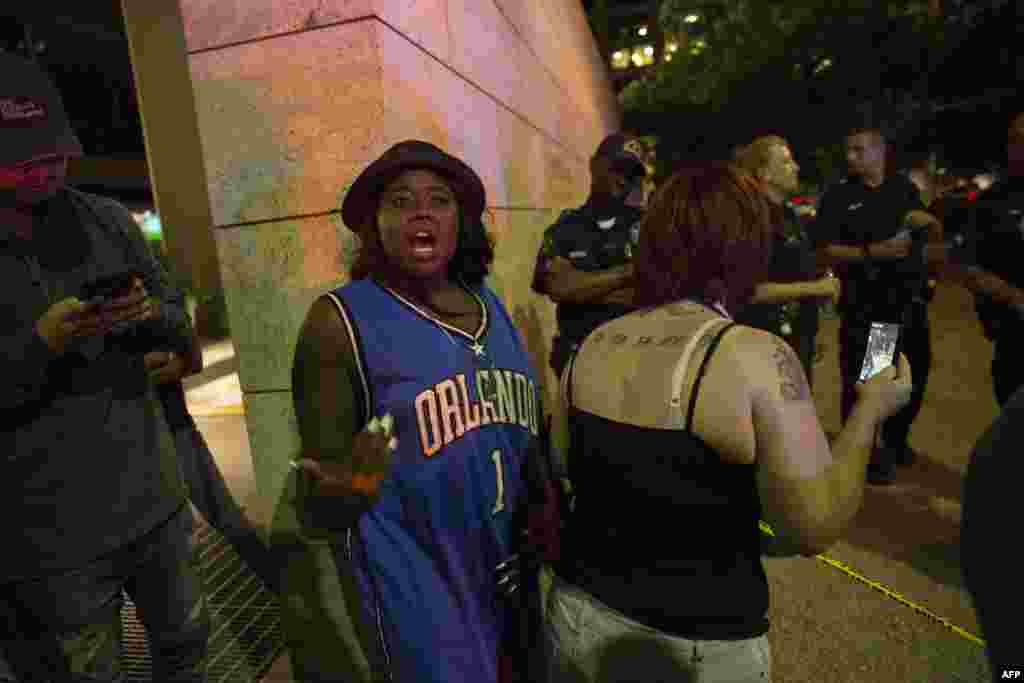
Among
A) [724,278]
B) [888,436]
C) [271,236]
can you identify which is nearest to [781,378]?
[724,278]

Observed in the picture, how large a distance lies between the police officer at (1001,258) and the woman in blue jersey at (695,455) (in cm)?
217

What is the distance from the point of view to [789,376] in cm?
128

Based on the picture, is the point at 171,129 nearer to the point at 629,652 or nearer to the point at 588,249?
the point at 588,249

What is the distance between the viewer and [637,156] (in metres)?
3.47

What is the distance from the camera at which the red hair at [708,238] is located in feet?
4.61

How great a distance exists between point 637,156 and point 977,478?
282cm

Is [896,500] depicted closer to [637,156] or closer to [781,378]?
[637,156]

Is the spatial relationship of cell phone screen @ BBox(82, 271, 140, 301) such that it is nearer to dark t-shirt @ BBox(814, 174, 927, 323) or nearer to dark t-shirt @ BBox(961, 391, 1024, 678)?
dark t-shirt @ BBox(961, 391, 1024, 678)

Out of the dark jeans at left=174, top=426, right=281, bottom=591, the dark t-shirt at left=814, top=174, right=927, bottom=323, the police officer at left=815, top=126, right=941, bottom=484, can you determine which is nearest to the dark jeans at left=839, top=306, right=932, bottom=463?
the police officer at left=815, top=126, right=941, bottom=484

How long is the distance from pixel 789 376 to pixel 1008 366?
8.96 ft

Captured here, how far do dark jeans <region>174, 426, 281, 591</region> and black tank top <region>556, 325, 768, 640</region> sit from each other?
1689 mm

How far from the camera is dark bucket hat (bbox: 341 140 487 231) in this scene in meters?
1.67

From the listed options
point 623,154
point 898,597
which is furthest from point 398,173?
point 898,597

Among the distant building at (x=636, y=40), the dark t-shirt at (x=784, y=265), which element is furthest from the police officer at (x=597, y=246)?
the distant building at (x=636, y=40)
